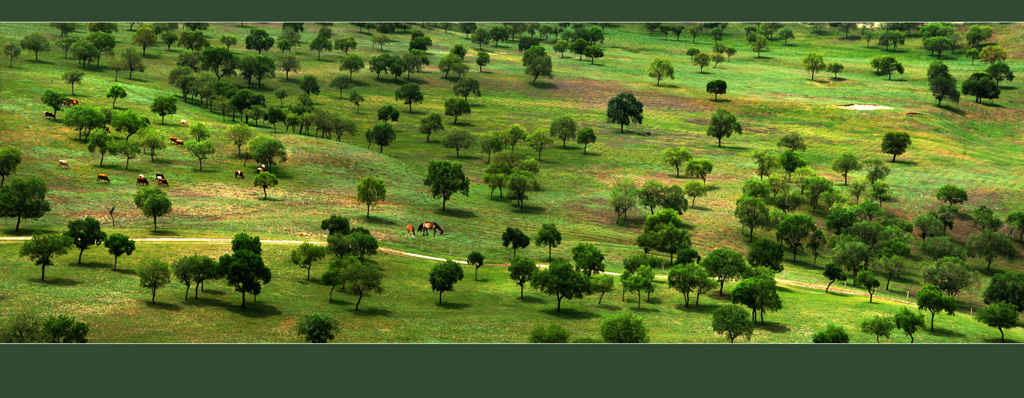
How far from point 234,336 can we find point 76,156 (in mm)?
75978

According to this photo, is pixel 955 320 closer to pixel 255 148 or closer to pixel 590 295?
pixel 590 295

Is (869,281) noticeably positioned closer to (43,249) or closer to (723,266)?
(723,266)

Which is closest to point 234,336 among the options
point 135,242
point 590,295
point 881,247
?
point 135,242

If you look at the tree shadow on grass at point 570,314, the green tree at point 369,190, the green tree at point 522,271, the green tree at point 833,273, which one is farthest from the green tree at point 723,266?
the green tree at point 369,190

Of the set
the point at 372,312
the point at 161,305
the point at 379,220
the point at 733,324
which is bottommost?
the point at 161,305

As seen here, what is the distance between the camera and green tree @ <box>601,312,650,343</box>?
3029 inches

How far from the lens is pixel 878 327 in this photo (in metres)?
86.0

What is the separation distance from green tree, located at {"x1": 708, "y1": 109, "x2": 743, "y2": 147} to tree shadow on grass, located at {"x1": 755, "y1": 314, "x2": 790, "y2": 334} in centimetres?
10851

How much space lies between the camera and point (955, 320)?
99.1 m

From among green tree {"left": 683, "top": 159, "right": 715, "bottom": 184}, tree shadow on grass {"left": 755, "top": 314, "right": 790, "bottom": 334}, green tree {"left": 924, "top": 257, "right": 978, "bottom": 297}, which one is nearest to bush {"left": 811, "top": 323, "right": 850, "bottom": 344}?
→ tree shadow on grass {"left": 755, "top": 314, "right": 790, "bottom": 334}

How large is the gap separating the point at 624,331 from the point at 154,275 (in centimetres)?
4300

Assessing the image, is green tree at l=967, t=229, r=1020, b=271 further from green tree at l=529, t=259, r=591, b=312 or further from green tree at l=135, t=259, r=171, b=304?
green tree at l=135, t=259, r=171, b=304

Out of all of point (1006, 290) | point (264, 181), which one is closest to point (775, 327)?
point (1006, 290)

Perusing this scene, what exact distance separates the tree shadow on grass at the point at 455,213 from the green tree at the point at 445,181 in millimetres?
1328
